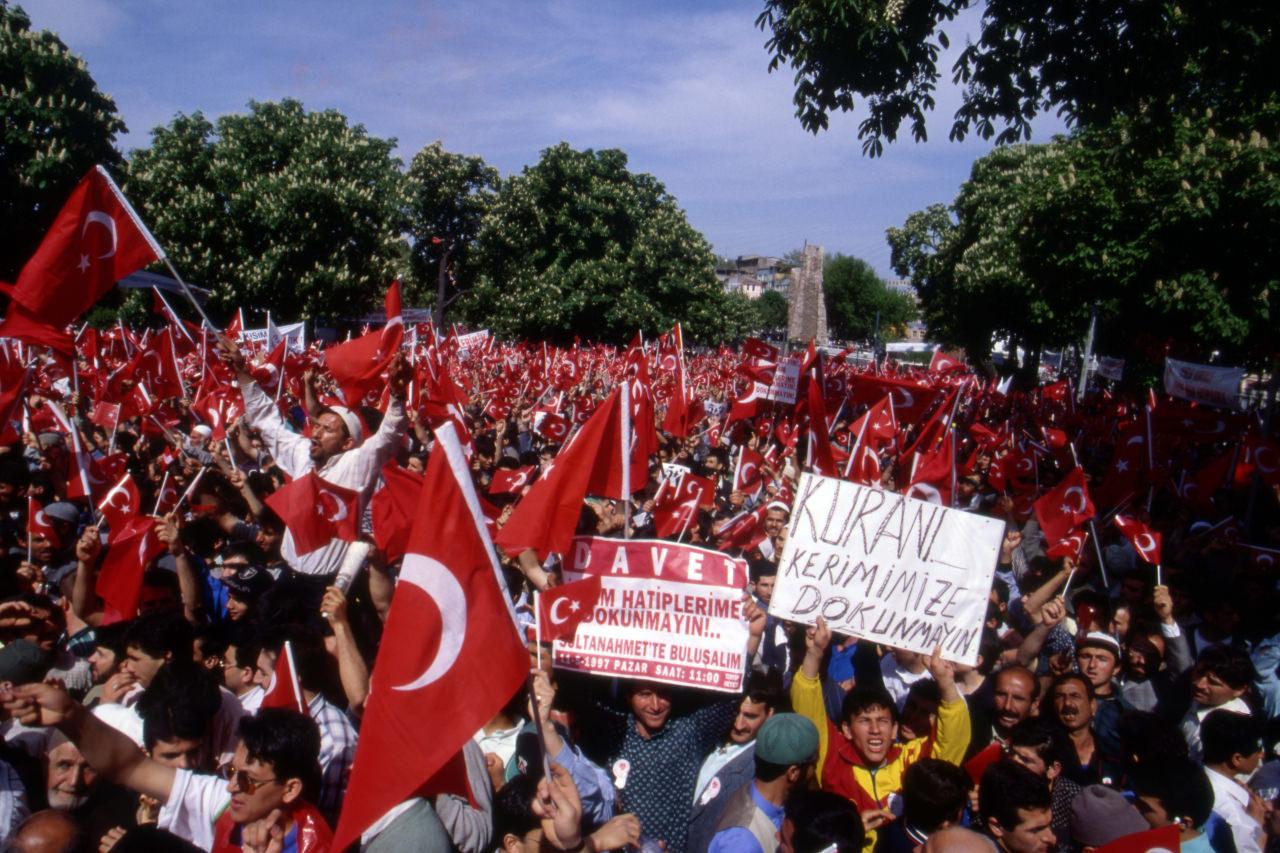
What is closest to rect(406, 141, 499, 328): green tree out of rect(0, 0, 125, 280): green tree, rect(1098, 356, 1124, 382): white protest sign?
rect(0, 0, 125, 280): green tree

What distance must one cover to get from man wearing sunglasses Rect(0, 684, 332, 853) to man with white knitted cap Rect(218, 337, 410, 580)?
6.08 feet

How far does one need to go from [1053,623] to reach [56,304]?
569cm

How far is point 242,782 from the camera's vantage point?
129 inches

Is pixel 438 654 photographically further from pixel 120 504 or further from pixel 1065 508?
pixel 1065 508

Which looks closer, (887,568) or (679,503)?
(887,568)

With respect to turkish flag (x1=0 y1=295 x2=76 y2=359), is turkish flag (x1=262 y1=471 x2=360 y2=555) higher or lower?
lower

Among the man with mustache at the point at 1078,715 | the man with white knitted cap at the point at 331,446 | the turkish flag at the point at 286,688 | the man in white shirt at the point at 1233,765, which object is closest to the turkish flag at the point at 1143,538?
the man in white shirt at the point at 1233,765

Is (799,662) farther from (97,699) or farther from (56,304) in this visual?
(56,304)

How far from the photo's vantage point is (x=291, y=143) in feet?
112

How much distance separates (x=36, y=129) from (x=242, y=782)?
3030 cm

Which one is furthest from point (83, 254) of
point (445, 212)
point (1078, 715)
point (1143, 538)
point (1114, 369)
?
point (445, 212)

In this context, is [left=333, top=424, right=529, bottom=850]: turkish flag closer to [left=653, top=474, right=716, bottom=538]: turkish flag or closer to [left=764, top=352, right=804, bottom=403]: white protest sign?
[left=653, top=474, right=716, bottom=538]: turkish flag

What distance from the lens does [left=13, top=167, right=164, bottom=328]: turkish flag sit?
5508 mm

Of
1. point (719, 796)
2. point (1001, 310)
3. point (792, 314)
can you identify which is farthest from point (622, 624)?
point (792, 314)
